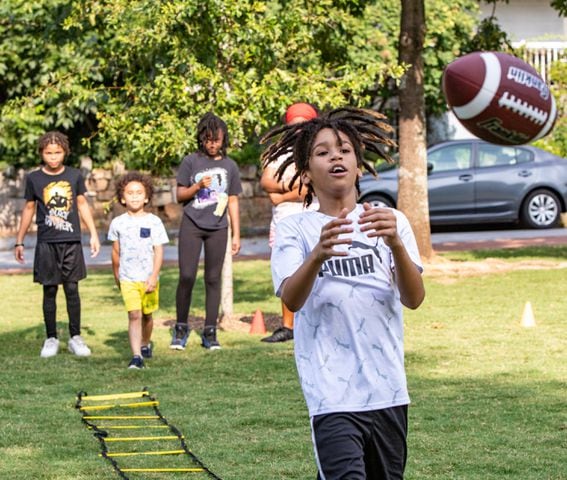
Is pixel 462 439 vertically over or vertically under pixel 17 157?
under

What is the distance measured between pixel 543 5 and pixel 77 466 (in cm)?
2671

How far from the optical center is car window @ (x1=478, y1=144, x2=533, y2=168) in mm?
21844

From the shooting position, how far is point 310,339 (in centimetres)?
444

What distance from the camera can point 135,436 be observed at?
7375mm

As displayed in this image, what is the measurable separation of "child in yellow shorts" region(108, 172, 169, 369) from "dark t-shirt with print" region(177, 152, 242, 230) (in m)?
0.51

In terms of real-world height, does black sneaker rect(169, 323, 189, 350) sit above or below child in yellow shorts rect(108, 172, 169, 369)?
below

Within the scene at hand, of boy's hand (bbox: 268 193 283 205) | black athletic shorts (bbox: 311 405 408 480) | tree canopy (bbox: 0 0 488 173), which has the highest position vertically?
tree canopy (bbox: 0 0 488 173)

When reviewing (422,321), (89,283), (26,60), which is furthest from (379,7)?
(422,321)

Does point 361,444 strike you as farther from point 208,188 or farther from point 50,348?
point 50,348

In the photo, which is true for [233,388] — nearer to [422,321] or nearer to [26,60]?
[422,321]

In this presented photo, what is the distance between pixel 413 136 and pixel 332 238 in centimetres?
1224

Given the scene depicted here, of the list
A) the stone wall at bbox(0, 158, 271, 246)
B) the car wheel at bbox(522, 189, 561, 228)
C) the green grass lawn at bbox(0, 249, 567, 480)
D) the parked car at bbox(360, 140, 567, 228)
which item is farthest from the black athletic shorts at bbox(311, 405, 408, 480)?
the stone wall at bbox(0, 158, 271, 246)

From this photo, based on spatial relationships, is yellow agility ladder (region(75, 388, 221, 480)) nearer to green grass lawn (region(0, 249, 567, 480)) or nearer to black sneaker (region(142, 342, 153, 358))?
green grass lawn (region(0, 249, 567, 480))

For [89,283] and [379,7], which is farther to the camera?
[379,7]
